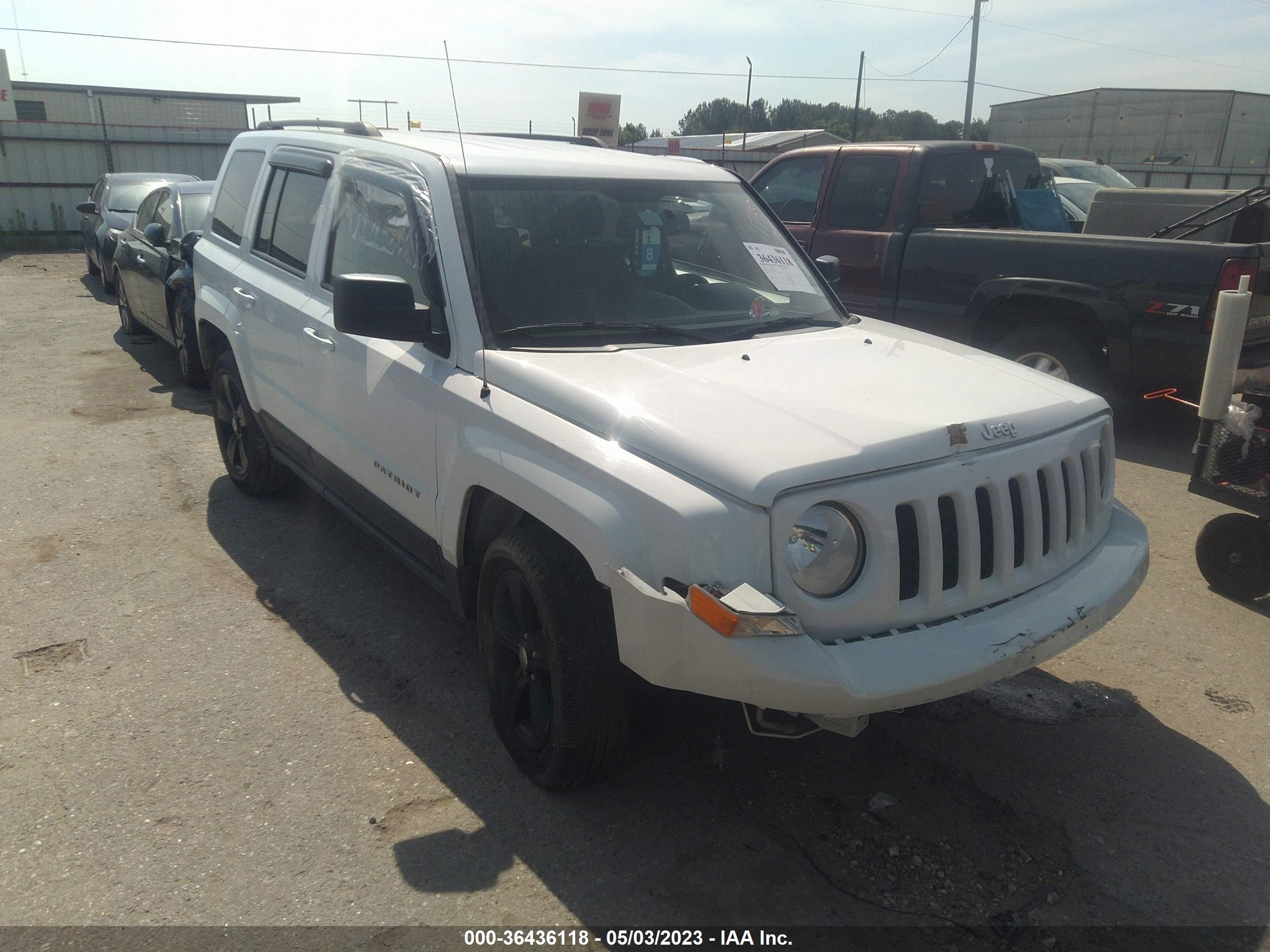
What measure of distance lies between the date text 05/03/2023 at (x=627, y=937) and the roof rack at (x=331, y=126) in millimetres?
3186

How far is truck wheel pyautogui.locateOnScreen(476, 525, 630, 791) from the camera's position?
107 inches

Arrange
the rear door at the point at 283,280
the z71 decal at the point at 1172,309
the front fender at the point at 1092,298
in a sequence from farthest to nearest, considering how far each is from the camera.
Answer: the front fender at the point at 1092,298
the z71 decal at the point at 1172,309
the rear door at the point at 283,280

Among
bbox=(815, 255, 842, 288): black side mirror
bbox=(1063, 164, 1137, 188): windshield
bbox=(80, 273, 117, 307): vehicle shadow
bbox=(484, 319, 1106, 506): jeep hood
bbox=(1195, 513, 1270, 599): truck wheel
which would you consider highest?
bbox=(1063, 164, 1137, 188): windshield

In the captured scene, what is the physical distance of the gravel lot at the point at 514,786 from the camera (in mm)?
2656

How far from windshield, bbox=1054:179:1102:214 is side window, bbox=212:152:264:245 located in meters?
9.38

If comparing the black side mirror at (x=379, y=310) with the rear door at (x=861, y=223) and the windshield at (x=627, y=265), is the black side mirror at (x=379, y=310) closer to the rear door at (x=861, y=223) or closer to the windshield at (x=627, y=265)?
the windshield at (x=627, y=265)

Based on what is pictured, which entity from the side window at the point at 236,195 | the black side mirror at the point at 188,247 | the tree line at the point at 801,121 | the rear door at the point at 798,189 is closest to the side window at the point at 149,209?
the black side mirror at the point at 188,247

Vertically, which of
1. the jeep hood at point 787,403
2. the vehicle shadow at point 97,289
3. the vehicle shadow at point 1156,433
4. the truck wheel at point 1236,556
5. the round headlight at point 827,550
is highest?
the jeep hood at point 787,403

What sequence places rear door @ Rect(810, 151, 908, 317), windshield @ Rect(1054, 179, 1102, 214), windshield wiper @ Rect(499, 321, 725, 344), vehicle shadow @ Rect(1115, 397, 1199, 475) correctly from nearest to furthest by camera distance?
windshield wiper @ Rect(499, 321, 725, 344)
vehicle shadow @ Rect(1115, 397, 1199, 475)
rear door @ Rect(810, 151, 908, 317)
windshield @ Rect(1054, 179, 1102, 214)

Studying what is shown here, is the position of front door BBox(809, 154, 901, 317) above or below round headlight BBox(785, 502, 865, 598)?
above

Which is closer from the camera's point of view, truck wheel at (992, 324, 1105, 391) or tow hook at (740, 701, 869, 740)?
tow hook at (740, 701, 869, 740)

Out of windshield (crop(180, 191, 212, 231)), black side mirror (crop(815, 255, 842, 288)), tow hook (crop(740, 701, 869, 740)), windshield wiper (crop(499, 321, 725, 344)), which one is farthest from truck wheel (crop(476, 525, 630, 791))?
windshield (crop(180, 191, 212, 231))

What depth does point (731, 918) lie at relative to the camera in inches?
102

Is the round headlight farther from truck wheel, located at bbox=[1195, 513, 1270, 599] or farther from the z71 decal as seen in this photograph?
the z71 decal
